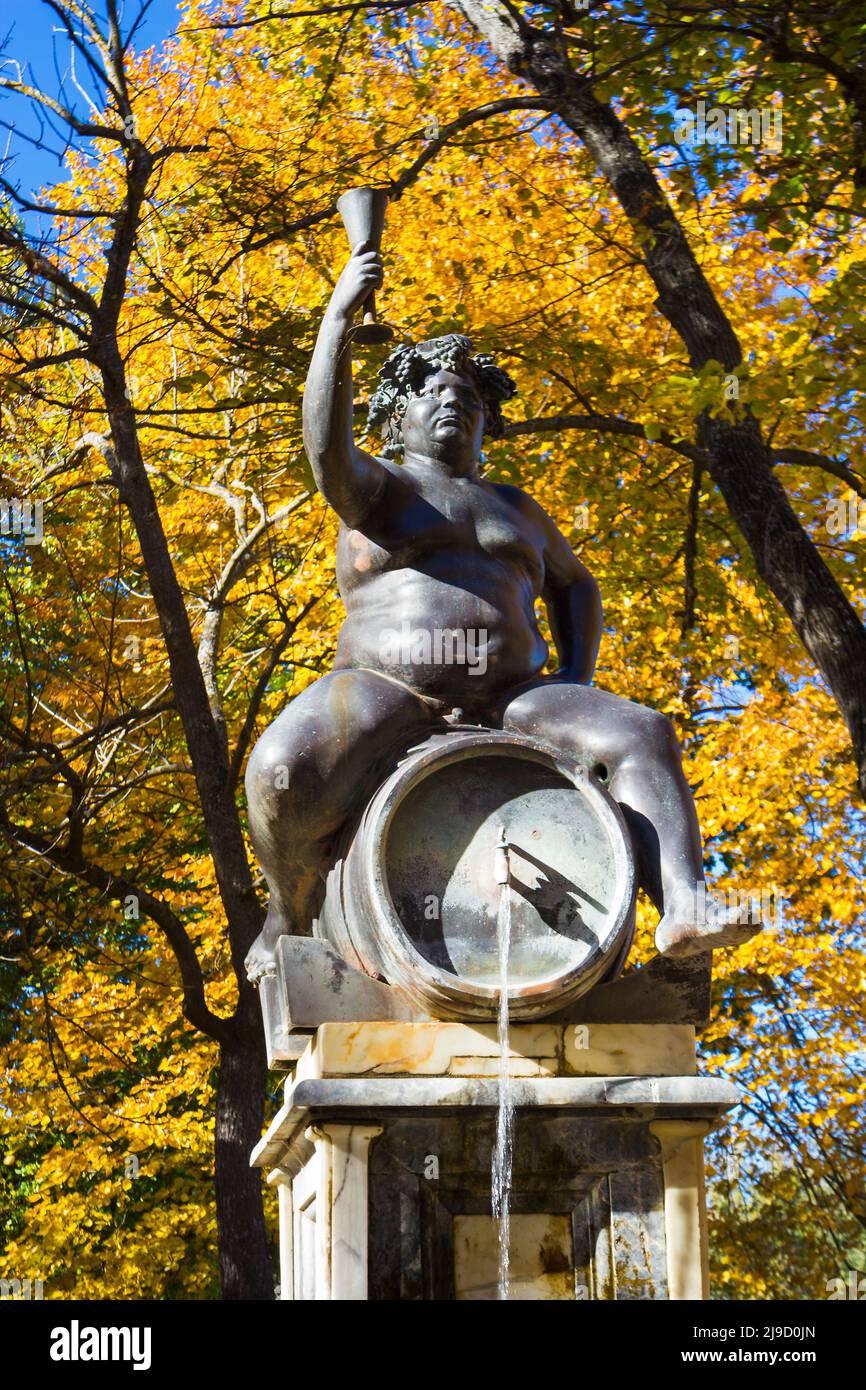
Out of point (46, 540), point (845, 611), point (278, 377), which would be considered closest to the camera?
point (845, 611)

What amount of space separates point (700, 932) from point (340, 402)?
6.63ft

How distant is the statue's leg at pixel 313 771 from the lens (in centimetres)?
516

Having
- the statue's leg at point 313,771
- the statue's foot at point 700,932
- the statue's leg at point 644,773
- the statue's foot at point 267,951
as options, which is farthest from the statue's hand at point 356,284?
the statue's foot at point 700,932

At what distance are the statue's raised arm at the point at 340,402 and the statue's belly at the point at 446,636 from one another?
0.34 meters

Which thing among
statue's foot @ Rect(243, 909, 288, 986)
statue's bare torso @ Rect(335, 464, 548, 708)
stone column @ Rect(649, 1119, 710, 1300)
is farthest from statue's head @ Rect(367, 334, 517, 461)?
stone column @ Rect(649, 1119, 710, 1300)

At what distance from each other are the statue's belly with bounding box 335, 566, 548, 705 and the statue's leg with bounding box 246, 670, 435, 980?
0.35 ft

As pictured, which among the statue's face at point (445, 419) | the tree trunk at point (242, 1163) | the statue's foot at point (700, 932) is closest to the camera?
the statue's foot at point (700, 932)

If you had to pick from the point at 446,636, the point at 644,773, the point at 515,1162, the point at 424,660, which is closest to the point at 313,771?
the point at 424,660

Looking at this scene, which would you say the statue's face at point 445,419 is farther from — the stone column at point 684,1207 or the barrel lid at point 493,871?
the stone column at point 684,1207

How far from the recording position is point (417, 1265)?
185 inches

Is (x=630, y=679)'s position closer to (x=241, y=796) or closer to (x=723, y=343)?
(x=241, y=796)

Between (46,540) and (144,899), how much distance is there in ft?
15.4

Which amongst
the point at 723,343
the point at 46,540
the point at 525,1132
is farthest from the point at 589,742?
the point at 46,540

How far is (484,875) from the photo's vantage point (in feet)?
16.5
